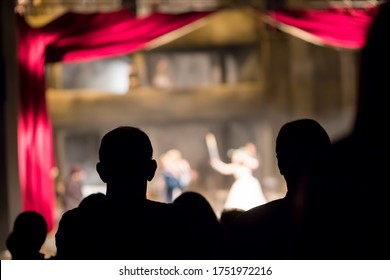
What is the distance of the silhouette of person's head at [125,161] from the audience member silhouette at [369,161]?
554mm

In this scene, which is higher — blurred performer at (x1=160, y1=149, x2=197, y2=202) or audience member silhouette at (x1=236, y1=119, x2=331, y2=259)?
audience member silhouette at (x1=236, y1=119, x2=331, y2=259)

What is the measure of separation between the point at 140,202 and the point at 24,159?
146 inches

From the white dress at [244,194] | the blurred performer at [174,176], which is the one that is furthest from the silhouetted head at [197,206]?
the blurred performer at [174,176]

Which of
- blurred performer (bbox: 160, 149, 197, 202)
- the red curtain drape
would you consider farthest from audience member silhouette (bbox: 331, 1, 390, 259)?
blurred performer (bbox: 160, 149, 197, 202)

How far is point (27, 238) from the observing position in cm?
→ 184

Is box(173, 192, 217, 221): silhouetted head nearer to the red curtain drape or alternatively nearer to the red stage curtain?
the red curtain drape

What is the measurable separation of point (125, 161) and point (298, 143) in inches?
14.5

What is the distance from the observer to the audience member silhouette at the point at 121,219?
1.33m

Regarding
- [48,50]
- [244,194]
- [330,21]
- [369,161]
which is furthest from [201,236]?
[244,194]

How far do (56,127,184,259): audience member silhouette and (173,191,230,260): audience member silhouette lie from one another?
0.02m

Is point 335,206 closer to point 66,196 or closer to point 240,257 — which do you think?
point 240,257

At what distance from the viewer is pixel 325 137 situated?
4.46 feet

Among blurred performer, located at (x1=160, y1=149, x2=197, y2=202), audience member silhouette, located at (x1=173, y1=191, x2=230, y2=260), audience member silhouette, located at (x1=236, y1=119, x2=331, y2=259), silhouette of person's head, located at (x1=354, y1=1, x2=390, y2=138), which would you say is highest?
silhouette of person's head, located at (x1=354, y1=1, x2=390, y2=138)

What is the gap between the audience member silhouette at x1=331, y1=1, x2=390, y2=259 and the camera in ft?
2.76
